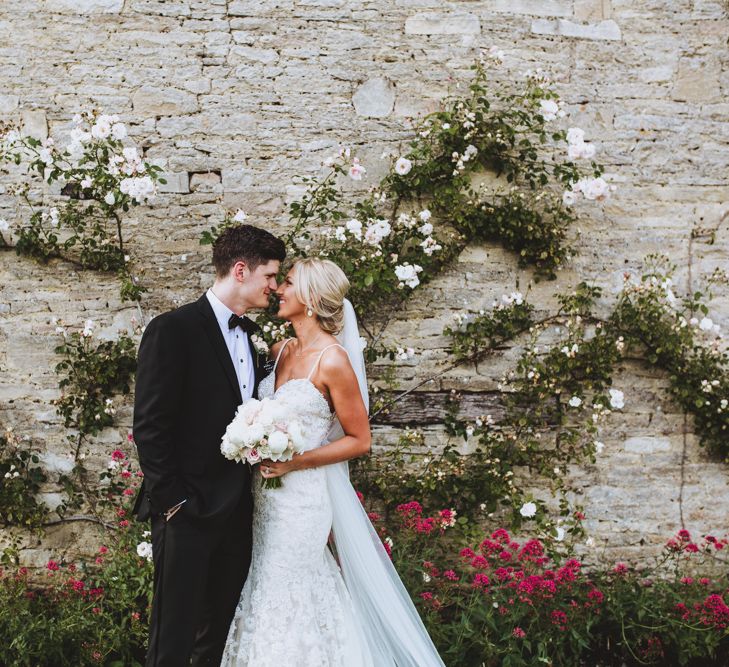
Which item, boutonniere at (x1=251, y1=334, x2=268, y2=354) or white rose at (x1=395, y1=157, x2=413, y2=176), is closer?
boutonniere at (x1=251, y1=334, x2=268, y2=354)

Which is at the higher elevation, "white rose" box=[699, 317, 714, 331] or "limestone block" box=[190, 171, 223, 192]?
"limestone block" box=[190, 171, 223, 192]

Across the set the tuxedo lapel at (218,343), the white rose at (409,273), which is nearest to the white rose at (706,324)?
the white rose at (409,273)

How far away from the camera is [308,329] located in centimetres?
321

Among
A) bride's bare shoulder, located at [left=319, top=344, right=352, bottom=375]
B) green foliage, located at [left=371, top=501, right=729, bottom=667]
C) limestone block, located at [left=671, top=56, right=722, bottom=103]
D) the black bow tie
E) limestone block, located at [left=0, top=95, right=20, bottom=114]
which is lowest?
green foliage, located at [left=371, top=501, right=729, bottom=667]

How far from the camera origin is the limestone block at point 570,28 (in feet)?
14.3

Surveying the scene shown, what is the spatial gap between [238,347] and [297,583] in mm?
1109

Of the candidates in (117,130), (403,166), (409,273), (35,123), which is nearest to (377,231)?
(409,273)

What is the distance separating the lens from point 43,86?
13.6ft

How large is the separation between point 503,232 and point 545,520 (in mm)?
1918

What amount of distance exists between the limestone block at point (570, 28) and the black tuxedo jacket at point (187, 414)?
3010 millimetres

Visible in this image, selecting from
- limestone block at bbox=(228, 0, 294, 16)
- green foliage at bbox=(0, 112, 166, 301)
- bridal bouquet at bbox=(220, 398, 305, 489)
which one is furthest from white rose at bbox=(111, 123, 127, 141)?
bridal bouquet at bbox=(220, 398, 305, 489)

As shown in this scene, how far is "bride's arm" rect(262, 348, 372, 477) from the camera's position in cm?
301

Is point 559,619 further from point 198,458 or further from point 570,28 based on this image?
point 570,28

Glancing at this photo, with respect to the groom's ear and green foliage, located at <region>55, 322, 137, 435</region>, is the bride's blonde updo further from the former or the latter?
green foliage, located at <region>55, 322, 137, 435</region>
